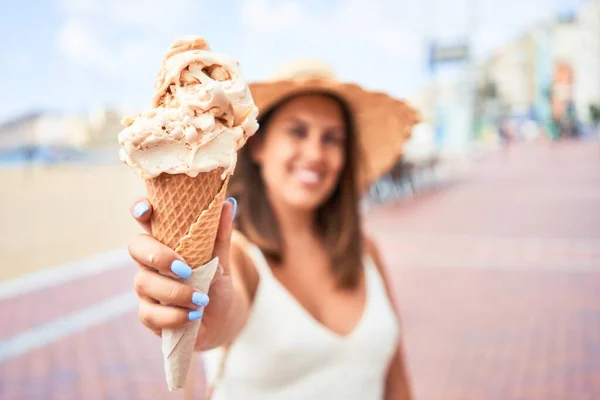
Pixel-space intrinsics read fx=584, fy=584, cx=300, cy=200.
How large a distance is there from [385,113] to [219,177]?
1.34m

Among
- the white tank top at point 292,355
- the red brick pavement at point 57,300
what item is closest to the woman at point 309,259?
the white tank top at point 292,355

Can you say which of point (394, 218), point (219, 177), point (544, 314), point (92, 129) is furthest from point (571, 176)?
point (92, 129)

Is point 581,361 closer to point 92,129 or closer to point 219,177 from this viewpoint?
point 219,177

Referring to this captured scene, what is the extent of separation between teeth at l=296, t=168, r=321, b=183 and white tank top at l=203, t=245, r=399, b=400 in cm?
29

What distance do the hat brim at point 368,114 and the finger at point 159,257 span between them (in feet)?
3.38

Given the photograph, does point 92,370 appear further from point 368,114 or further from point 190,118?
point 190,118

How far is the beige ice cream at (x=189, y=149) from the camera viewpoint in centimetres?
104

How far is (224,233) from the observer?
1130 millimetres

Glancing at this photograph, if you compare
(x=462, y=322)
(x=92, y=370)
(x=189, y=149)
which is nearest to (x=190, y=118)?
(x=189, y=149)

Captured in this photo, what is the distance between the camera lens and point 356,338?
1855 millimetres

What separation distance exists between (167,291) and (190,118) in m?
0.31

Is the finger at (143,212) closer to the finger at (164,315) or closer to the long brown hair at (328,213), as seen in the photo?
the finger at (164,315)

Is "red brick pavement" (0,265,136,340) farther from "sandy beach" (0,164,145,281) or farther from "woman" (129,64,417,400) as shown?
"woman" (129,64,417,400)

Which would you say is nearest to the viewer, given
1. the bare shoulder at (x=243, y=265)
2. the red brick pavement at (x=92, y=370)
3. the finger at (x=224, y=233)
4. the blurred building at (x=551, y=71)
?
the finger at (x=224, y=233)
